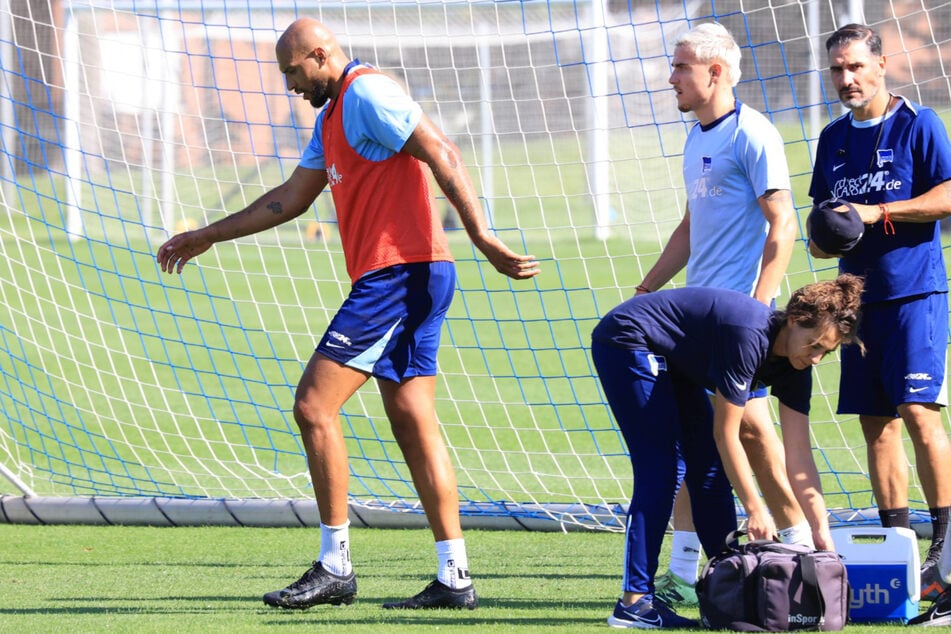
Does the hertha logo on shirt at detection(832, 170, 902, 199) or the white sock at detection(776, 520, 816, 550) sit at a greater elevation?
the hertha logo on shirt at detection(832, 170, 902, 199)

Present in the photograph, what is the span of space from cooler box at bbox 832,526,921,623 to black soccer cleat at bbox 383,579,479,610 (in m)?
1.21

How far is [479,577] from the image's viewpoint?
5137mm

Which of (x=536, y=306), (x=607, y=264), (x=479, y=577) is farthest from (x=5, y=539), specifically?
(x=607, y=264)

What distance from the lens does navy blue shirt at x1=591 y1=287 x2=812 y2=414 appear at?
3920 mm

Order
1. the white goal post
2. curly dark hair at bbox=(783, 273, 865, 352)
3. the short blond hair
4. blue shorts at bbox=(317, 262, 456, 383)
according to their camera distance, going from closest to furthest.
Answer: curly dark hair at bbox=(783, 273, 865, 352) → blue shorts at bbox=(317, 262, 456, 383) → the short blond hair → the white goal post

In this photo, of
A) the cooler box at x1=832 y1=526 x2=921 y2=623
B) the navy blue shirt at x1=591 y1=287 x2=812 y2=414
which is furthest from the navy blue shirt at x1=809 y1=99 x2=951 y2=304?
the cooler box at x1=832 y1=526 x2=921 y2=623

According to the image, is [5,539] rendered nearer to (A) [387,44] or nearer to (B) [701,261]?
(B) [701,261]

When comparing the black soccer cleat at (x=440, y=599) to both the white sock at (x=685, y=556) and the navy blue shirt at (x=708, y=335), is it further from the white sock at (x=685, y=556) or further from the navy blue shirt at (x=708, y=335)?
the navy blue shirt at (x=708, y=335)

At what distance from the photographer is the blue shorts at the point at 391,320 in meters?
4.41

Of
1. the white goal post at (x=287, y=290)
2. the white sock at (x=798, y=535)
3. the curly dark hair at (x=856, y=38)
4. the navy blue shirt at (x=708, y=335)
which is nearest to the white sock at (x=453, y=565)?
the navy blue shirt at (x=708, y=335)

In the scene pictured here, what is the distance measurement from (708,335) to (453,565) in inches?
46.3

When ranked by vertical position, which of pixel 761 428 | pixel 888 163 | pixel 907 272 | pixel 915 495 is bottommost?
pixel 915 495

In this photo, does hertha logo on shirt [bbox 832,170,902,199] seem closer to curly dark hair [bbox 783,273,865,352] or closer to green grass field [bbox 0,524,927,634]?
curly dark hair [bbox 783,273,865,352]

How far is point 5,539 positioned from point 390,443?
8.61ft
